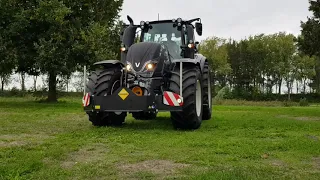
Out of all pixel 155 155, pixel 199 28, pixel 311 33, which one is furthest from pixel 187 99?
pixel 311 33

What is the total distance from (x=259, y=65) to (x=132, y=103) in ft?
201

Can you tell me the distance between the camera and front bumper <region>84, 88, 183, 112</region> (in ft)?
31.0

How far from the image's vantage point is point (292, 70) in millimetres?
63938

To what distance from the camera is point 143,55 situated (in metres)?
10.1

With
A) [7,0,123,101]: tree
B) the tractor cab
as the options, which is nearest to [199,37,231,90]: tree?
[7,0,123,101]: tree

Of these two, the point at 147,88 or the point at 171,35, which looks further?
the point at 171,35

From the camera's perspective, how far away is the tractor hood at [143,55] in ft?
32.9

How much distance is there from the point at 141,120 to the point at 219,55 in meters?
53.6

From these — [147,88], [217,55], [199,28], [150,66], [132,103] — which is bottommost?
[132,103]

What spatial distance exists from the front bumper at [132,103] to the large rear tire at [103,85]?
36 cm

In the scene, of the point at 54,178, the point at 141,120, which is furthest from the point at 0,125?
the point at 54,178

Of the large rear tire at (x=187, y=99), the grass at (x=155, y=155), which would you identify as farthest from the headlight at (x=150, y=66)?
the grass at (x=155, y=155)

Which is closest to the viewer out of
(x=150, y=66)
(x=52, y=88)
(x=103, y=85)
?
(x=150, y=66)

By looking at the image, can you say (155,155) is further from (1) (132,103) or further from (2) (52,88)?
(2) (52,88)
